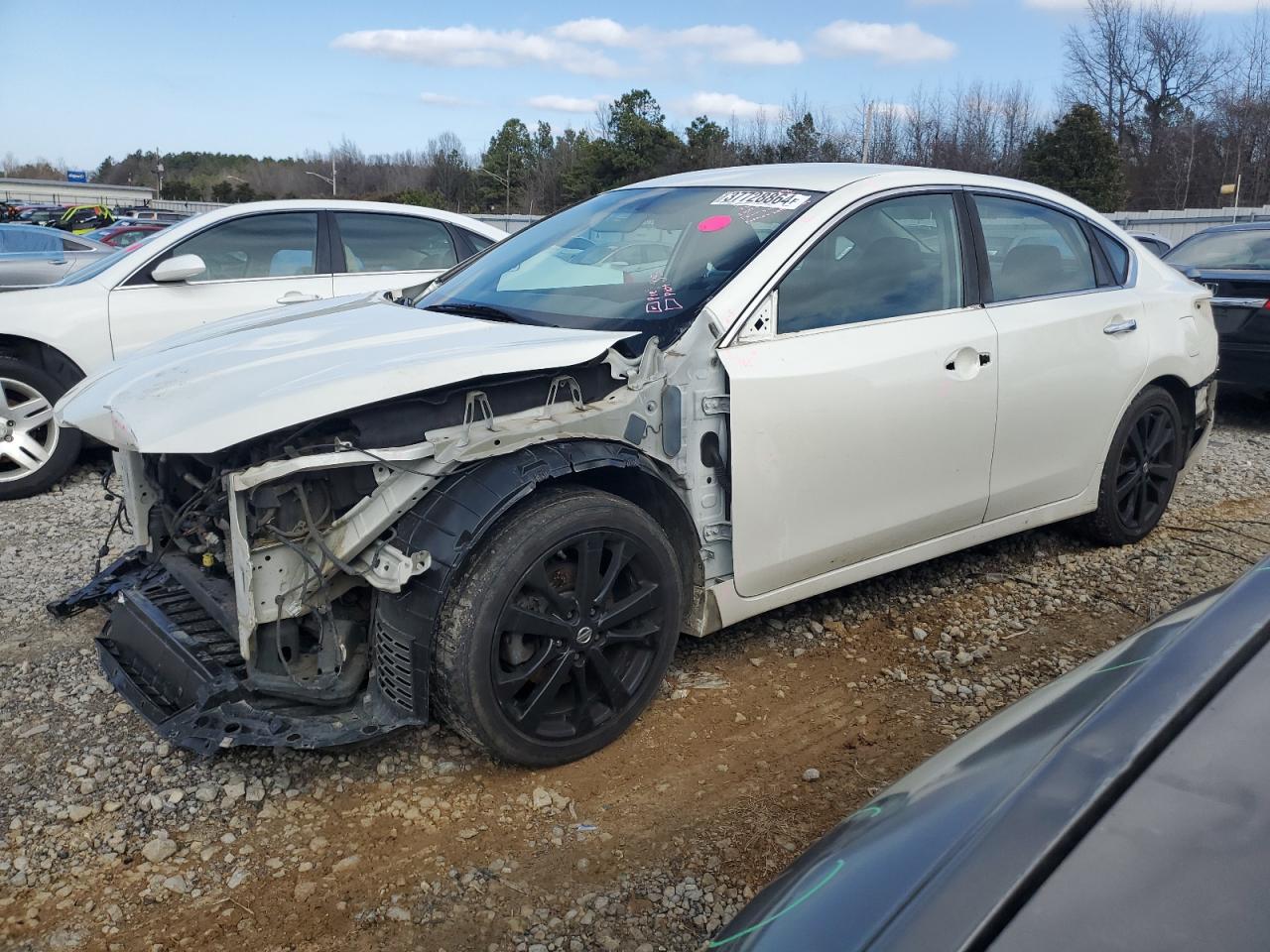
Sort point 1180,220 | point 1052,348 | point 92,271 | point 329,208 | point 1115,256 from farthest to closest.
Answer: point 1180,220 < point 329,208 < point 92,271 < point 1115,256 < point 1052,348

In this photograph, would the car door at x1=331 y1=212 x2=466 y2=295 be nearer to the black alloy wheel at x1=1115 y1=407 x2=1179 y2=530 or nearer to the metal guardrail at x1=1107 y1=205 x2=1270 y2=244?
the black alloy wheel at x1=1115 y1=407 x2=1179 y2=530

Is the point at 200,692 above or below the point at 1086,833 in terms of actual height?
below

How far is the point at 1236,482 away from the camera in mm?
6125

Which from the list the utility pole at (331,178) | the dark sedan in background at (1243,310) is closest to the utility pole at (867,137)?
the dark sedan in background at (1243,310)

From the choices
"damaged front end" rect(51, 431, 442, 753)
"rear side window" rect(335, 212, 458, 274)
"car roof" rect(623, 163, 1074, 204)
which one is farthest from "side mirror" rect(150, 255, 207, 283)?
"damaged front end" rect(51, 431, 442, 753)

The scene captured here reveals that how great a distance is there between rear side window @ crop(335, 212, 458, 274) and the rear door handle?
165 inches

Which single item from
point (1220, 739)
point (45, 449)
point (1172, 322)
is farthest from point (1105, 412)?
point (45, 449)

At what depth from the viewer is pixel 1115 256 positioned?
4.46 metres

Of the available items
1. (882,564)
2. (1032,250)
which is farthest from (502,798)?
(1032,250)

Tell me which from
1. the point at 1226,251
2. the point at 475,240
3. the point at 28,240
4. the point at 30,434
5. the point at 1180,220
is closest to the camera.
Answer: the point at 30,434

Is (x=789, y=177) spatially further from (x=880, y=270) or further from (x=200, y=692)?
(x=200, y=692)

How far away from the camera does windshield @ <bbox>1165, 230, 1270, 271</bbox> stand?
25.9 feet

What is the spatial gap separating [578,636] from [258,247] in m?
4.61

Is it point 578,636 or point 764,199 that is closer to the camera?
point 578,636
